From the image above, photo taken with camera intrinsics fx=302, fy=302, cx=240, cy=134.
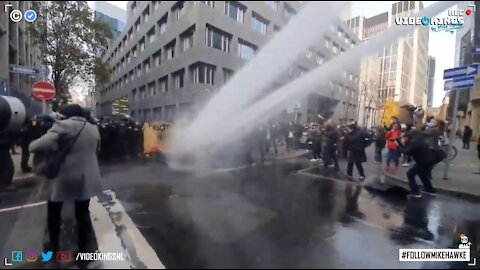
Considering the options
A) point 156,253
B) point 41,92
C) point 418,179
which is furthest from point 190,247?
point 418,179

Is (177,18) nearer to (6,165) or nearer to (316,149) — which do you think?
(316,149)

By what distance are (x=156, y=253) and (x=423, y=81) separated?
2.36 meters

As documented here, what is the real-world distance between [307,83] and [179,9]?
974 mm

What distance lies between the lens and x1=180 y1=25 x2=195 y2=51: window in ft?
6.45

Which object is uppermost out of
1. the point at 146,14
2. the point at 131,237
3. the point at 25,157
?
the point at 146,14

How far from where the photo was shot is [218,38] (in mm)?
1927

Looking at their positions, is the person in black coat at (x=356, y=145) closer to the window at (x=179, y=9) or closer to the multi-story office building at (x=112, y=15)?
the window at (x=179, y=9)

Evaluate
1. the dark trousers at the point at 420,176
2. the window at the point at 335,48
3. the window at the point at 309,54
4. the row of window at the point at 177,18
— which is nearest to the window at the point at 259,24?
the row of window at the point at 177,18

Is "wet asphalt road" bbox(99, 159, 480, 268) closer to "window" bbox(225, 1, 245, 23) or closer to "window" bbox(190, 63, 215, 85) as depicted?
"window" bbox(190, 63, 215, 85)

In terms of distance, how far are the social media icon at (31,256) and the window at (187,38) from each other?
1.84m

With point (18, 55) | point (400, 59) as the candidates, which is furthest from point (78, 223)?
point (400, 59)

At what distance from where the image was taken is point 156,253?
2.13 meters

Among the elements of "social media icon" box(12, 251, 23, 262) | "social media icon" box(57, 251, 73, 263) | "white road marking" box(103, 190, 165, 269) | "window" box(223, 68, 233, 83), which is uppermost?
"window" box(223, 68, 233, 83)

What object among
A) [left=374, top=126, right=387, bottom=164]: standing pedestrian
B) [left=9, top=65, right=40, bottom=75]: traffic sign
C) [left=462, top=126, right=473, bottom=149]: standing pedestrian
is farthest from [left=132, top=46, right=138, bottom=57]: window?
[left=462, top=126, right=473, bottom=149]: standing pedestrian
